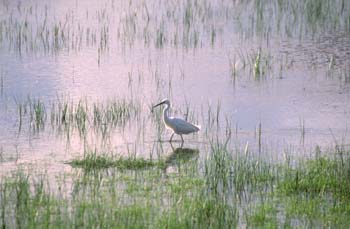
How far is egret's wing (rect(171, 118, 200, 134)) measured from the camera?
11430mm

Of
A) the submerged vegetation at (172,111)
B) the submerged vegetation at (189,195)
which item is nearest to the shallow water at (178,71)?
the submerged vegetation at (172,111)

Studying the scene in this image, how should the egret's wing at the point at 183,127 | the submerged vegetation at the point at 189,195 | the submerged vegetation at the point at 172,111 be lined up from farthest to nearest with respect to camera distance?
1. the egret's wing at the point at 183,127
2. the submerged vegetation at the point at 172,111
3. the submerged vegetation at the point at 189,195

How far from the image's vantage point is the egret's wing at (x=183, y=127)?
1143cm

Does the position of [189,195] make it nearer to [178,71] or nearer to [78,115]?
[78,115]

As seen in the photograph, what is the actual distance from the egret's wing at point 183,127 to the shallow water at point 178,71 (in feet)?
0.65

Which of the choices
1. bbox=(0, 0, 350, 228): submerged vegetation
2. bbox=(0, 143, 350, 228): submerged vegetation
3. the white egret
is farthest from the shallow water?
bbox=(0, 143, 350, 228): submerged vegetation

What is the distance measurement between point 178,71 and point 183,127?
447 centimetres

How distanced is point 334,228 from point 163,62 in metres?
9.02

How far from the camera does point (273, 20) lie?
19875 mm

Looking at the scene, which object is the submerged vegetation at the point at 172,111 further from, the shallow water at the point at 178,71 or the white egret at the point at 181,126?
the white egret at the point at 181,126

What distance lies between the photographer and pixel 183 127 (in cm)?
1142

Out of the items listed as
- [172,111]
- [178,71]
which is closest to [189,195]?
[172,111]

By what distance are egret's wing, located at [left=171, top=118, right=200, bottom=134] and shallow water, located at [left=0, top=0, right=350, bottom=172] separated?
0.65ft

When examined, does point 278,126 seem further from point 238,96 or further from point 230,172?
point 230,172
